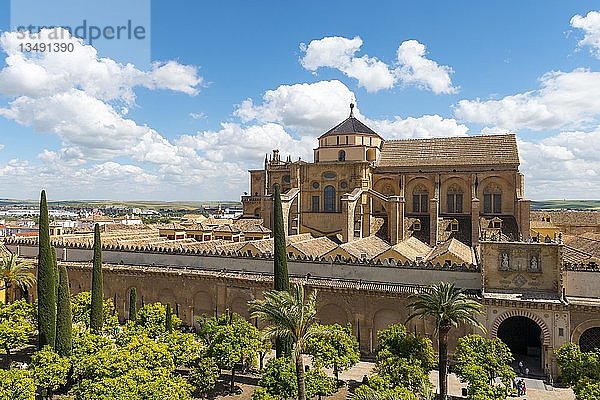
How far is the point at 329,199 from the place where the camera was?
133 ft

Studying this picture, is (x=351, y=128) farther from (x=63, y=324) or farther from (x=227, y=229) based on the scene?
(x=63, y=324)

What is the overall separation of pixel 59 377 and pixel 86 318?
8.06 m

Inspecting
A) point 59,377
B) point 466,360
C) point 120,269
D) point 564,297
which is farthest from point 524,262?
point 120,269

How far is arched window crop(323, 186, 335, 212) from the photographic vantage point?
40.3m

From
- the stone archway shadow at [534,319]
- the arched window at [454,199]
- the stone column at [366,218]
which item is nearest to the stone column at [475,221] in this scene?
the arched window at [454,199]

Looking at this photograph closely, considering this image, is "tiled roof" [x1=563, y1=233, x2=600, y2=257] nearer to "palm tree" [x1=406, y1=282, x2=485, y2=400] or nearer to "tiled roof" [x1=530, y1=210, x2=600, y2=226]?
"tiled roof" [x1=530, y1=210, x2=600, y2=226]

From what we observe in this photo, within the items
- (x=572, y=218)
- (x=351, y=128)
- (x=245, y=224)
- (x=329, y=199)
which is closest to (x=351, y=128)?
(x=351, y=128)

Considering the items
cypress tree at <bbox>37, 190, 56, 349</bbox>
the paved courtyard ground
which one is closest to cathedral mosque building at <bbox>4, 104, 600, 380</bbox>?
the paved courtyard ground

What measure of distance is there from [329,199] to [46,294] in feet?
78.2

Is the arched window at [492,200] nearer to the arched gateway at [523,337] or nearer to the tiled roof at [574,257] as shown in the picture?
the tiled roof at [574,257]

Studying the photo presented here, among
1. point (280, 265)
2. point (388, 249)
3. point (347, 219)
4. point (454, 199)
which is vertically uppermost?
point (454, 199)

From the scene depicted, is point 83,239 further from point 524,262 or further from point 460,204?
point 524,262

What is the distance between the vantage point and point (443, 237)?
36.6m

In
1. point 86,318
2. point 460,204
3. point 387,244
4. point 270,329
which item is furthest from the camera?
point 460,204
